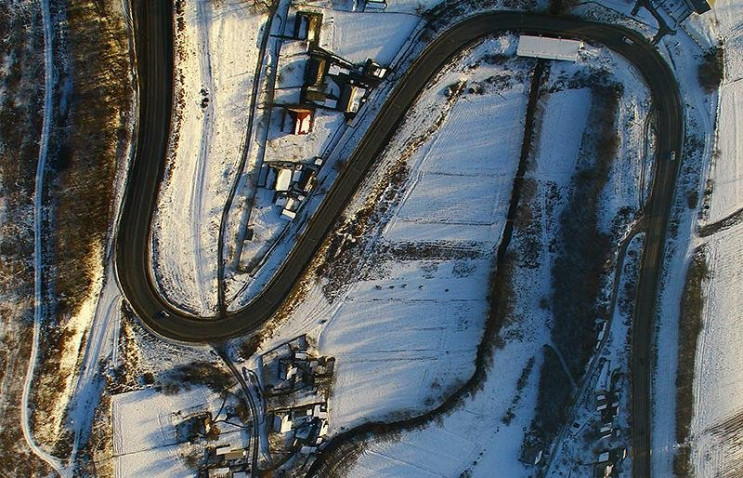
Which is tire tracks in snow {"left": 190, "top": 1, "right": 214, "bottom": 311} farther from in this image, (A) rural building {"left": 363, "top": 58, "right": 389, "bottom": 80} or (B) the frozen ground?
(A) rural building {"left": 363, "top": 58, "right": 389, "bottom": 80}

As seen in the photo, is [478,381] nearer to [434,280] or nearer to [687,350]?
[434,280]

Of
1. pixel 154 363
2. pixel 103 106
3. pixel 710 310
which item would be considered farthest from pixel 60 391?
pixel 710 310

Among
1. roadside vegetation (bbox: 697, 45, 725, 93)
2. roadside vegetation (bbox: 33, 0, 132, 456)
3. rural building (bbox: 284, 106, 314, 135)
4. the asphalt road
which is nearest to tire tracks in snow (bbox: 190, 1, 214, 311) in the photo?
the asphalt road

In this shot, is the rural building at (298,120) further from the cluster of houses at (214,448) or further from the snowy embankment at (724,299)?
the snowy embankment at (724,299)

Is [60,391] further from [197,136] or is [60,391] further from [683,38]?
[683,38]

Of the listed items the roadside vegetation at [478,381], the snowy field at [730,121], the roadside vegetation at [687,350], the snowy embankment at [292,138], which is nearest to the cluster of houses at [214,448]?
the roadside vegetation at [478,381]

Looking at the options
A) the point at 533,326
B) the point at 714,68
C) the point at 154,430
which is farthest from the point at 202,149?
the point at 714,68

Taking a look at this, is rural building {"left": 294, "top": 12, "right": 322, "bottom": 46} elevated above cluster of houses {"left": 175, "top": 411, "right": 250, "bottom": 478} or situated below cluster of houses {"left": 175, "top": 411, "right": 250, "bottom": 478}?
above
